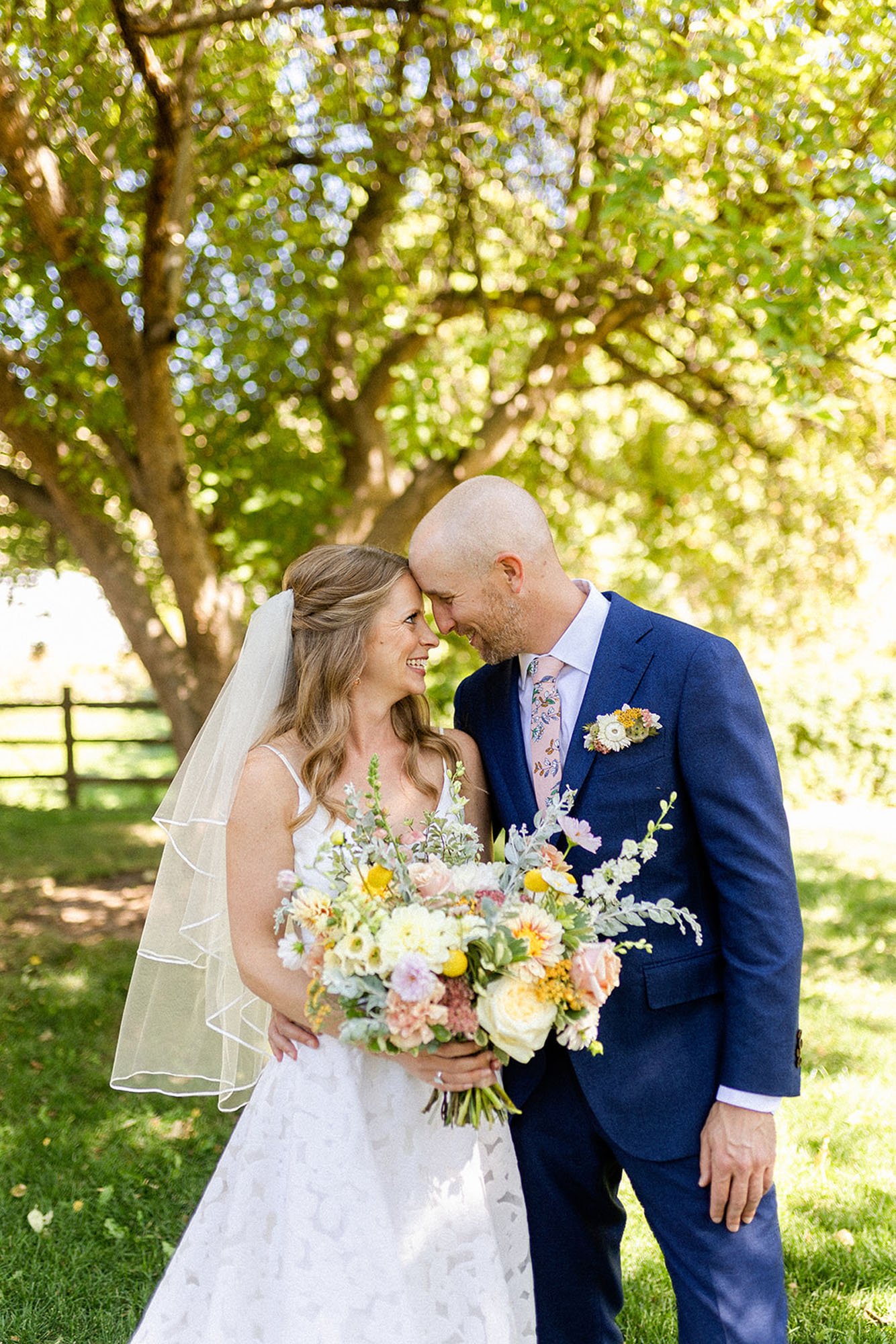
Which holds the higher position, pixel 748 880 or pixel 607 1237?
pixel 748 880

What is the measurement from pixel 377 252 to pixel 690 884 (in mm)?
5630

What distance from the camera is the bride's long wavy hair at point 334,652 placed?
9.12ft

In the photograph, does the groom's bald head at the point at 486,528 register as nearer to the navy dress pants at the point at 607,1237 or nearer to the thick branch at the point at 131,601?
the navy dress pants at the point at 607,1237

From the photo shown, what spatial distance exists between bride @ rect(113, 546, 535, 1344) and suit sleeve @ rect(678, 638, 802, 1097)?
602mm

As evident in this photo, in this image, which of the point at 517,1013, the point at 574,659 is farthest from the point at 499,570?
the point at 517,1013

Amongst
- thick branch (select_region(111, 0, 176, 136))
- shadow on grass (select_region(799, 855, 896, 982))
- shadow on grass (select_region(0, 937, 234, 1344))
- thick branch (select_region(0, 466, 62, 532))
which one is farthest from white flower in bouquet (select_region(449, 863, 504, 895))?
thick branch (select_region(0, 466, 62, 532))

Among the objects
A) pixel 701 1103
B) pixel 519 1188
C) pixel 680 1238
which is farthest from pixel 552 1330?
pixel 701 1103

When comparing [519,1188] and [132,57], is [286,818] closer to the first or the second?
[519,1188]

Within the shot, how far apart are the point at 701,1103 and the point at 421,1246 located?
0.73 meters

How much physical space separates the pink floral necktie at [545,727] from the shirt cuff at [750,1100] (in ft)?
2.49

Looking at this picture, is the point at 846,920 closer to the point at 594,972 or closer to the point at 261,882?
the point at 261,882

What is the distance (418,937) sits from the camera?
6.16 ft

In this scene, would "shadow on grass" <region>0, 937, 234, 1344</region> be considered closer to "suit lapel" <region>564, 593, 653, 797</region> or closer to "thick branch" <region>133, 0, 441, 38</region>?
"suit lapel" <region>564, 593, 653, 797</region>

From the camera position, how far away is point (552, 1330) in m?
2.75
